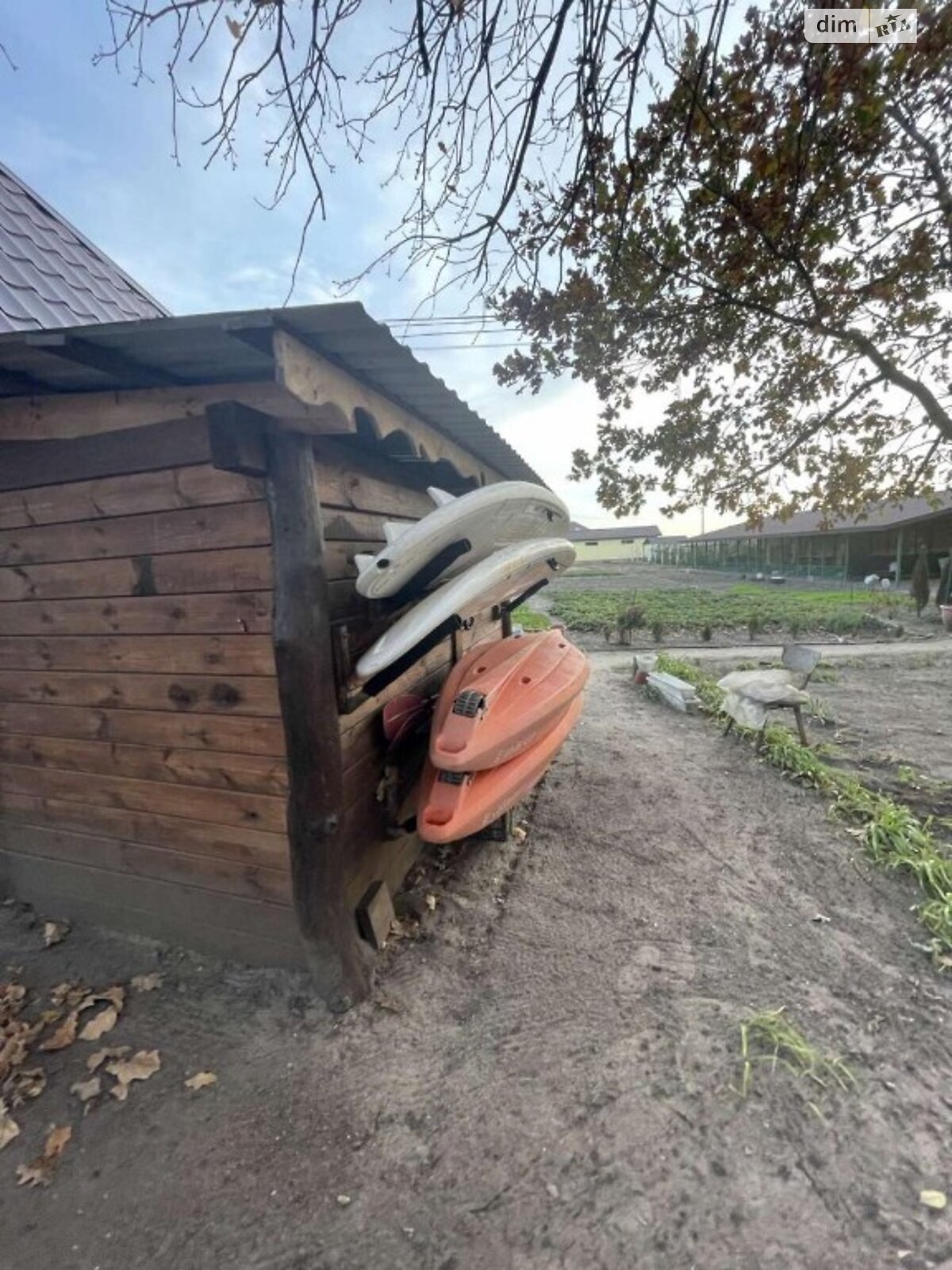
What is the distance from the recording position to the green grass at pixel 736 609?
42.1 ft

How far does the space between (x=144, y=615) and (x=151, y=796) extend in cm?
93

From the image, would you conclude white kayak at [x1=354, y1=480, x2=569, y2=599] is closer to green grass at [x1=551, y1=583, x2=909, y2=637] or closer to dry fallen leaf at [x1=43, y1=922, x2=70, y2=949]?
dry fallen leaf at [x1=43, y1=922, x2=70, y2=949]

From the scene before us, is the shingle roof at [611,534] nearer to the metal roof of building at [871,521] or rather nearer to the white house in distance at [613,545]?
the white house in distance at [613,545]

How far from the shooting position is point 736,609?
615 inches

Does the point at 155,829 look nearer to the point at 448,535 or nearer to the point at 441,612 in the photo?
the point at 441,612

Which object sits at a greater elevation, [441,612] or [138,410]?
[138,410]

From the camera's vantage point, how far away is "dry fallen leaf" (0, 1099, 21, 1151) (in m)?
1.87

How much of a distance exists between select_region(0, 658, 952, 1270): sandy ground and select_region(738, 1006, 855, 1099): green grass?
38 millimetres

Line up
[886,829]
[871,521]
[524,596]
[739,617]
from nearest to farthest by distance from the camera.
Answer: [886,829], [524,596], [739,617], [871,521]

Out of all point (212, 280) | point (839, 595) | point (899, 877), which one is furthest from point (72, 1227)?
point (839, 595)

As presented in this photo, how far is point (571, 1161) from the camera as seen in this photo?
5.63 feet

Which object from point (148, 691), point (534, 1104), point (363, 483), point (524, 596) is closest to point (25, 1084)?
point (148, 691)

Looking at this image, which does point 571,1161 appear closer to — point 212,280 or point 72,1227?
point 72,1227

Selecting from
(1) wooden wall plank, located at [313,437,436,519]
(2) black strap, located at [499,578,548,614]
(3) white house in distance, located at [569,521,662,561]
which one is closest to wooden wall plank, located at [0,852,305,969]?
(1) wooden wall plank, located at [313,437,436,519]
